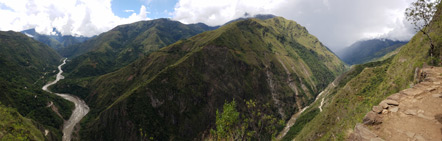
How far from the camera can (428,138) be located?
668 inches

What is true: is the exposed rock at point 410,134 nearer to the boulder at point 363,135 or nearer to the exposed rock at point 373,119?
the exposed rock at point 373,119

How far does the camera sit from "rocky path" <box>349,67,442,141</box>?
17786 millimetres

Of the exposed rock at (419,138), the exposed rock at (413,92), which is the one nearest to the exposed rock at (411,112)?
the exposed rock at (419,138)

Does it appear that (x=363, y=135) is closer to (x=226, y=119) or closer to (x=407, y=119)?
(x=407, y=119)

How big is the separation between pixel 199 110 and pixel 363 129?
131m

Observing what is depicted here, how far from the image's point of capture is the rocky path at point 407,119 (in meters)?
17.8

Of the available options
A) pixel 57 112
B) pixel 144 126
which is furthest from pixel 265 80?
pixel 57 112

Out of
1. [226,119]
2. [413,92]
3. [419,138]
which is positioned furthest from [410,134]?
[226,119]

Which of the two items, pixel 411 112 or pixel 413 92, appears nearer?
pixel 411 112

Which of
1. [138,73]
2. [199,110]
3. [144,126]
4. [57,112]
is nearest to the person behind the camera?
[144,126]

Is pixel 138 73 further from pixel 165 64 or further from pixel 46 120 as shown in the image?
pixel 46 120

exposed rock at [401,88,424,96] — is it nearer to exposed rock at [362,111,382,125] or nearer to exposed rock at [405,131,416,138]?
exposed rock at [362,111,382,125]

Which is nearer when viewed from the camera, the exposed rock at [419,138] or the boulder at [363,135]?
the exposed rock at [419,138]

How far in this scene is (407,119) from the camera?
64.0 ft
